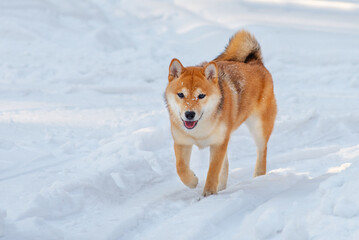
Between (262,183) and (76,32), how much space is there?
24.9ft

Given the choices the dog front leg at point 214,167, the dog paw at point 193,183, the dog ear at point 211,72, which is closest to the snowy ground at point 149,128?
the dog paw at point 193,183

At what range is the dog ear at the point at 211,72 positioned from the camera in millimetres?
4590

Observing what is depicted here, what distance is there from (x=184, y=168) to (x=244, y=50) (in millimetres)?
1615

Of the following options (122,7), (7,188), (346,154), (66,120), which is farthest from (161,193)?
(122,7)

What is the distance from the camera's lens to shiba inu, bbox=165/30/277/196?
176 inches

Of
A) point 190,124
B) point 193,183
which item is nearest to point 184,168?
point 193,183

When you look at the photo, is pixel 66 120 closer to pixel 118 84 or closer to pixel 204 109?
pixel 118 84

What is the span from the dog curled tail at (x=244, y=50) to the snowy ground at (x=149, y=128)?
3.45 feet

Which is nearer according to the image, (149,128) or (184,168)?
(184,168)

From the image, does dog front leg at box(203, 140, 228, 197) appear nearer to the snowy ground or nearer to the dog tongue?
the snowy ground

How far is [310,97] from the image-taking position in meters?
8.01

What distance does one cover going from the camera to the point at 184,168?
15.3 feet

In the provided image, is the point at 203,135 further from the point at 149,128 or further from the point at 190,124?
the point at 149,128

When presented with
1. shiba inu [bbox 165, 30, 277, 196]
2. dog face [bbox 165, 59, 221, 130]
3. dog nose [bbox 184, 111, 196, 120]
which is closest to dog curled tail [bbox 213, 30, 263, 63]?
shiba inu [bbox 165, 30, 277, 196]
